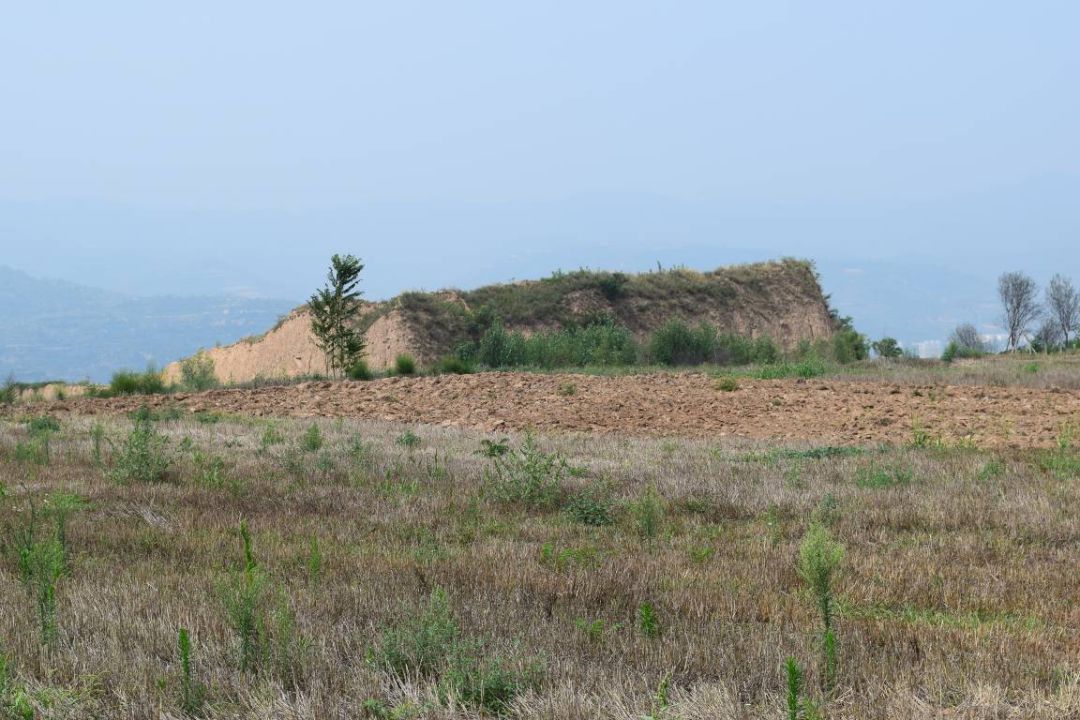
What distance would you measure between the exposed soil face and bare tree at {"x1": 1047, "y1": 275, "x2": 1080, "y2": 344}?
58.5 m

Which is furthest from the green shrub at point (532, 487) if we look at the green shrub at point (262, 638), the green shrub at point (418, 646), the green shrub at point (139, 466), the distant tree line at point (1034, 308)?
the distant tree line at point (1034, 308)

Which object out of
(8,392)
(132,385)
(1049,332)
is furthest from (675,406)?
(1049,332)

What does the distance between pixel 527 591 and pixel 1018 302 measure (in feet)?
245

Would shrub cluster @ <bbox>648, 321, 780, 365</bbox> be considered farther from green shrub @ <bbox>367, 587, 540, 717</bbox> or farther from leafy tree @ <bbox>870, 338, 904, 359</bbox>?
green shrub @ <bbox>367, 587, 540, 717</bbox>

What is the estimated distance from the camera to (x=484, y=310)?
4253 centimetres

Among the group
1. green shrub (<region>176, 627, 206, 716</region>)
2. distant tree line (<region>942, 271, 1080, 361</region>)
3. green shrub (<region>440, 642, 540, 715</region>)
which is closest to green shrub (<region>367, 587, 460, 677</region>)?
green shrub (<region>440, 642, 540, 715</region>)

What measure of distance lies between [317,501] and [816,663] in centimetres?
532

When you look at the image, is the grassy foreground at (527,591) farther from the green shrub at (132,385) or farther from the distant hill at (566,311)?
the distant hill at (566,311)

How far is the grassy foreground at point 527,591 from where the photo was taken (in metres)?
3.91

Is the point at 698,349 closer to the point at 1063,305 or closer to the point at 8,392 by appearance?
Answer: the point at 8,392

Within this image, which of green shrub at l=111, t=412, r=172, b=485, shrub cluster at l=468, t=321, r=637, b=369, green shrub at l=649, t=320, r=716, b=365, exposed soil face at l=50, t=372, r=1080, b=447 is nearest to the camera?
green shrub at l=111, t=412, r=172, b=485

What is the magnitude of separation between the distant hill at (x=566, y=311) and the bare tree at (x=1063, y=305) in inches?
1076

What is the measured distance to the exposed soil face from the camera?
52.2ft

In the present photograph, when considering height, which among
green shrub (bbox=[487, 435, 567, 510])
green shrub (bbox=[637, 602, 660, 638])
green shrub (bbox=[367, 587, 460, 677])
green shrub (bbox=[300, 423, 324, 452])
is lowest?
green shrub (bbox=[637, 602, 660, 638])
